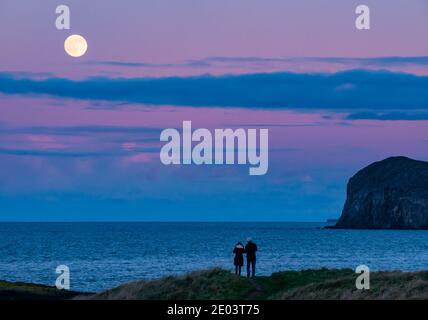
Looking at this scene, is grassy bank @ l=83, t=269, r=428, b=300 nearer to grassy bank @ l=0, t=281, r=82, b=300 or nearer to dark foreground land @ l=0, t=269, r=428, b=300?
dark foreground land @ l=0, t=269, r=428, b=300

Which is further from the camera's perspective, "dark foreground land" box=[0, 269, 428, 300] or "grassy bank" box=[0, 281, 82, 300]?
"grassy bank" box=[0, 281, 82, 300]

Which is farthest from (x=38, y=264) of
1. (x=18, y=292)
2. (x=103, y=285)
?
(x=18, y=292)

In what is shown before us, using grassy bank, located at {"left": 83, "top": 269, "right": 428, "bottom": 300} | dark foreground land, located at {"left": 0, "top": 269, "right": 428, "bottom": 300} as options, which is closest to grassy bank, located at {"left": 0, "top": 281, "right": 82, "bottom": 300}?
dark foreground land, located at {"left": 0, "top": 269, "right": 428, "bottom": 300}

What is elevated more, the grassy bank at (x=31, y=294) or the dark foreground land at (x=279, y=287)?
the dark foreground land at (x=279, y=287)

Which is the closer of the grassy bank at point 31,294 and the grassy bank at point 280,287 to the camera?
the grassy bank at point 280,287

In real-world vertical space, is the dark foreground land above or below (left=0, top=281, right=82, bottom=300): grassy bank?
above

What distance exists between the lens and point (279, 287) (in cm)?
4459

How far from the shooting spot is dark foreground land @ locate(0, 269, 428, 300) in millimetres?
40188

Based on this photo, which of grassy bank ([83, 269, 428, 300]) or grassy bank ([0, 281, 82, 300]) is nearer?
grassy bank ([83, 269, 428, 300])

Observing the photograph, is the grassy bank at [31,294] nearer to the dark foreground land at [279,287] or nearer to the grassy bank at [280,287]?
the dark foreground land at [279,287]

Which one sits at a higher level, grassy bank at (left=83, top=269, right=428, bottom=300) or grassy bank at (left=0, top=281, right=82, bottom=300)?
grassy bank at (left=83, top=269, right=428, bottom=300)

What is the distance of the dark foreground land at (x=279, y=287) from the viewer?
40.2m

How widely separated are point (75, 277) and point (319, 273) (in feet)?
184

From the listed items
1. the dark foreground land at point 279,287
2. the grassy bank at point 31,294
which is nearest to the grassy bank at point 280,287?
the dark foreground land at point 279,287
